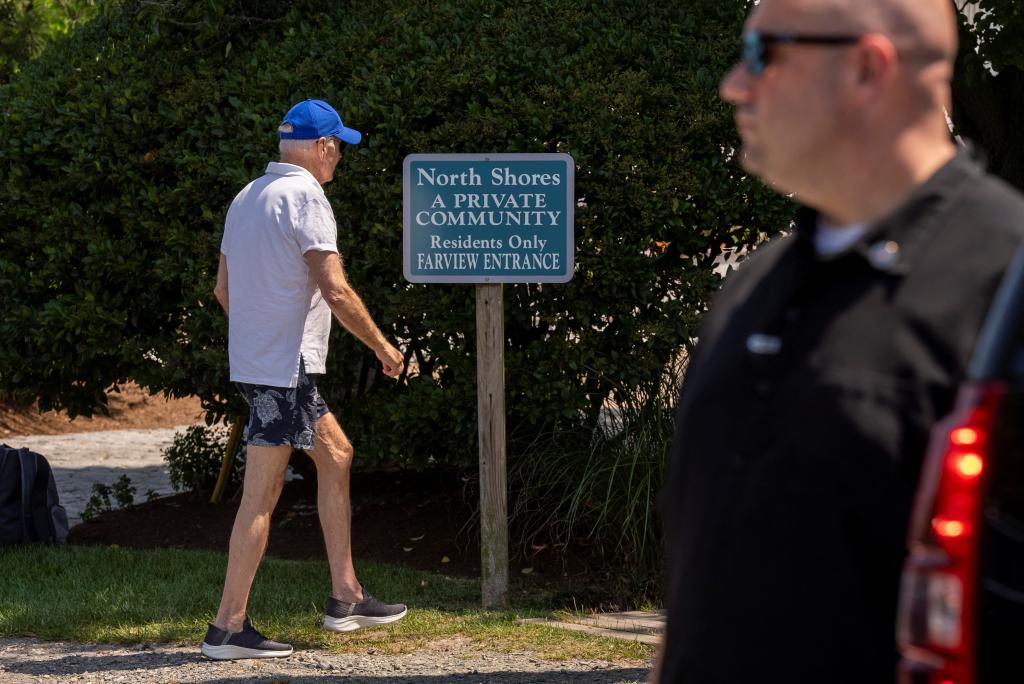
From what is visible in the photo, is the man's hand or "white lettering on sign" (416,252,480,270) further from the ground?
"white lettering on sign" (416,252,480,270)

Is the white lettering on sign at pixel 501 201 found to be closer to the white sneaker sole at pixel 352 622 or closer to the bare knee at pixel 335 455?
the bare knee at pixel 335 455

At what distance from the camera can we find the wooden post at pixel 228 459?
8.25 m

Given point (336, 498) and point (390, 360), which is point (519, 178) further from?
point (336, 498)

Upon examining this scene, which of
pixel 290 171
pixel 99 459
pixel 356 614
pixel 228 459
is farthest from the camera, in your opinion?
pixel 99 459

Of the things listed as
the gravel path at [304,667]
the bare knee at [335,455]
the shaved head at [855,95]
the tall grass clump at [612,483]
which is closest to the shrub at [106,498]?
the tall grass clump at [612,483]

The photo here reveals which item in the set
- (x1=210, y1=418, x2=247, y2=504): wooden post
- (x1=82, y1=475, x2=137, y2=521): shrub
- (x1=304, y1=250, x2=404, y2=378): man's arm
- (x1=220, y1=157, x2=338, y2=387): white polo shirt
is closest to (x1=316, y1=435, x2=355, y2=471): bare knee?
(x1=220, y1=157, x2=338, y2=387): white polo shirt

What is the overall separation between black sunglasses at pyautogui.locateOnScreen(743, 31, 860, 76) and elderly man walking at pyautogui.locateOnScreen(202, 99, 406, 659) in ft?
11.5

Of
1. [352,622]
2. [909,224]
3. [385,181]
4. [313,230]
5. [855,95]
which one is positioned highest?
[385,181]

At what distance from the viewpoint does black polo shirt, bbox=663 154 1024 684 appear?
5.26 feet

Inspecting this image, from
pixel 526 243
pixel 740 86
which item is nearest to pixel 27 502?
pixel 526 243

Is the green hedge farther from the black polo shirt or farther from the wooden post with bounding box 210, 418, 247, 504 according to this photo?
the black polo shirt

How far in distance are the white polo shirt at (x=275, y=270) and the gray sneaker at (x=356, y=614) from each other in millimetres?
963

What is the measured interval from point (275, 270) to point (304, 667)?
1455 mm

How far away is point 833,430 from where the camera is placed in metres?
1.62
